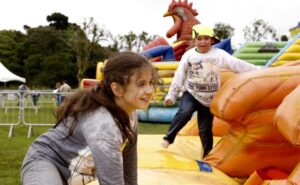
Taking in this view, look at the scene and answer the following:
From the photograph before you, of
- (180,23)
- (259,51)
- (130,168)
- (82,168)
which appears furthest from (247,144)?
(180,23)

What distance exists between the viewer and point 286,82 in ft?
9.70

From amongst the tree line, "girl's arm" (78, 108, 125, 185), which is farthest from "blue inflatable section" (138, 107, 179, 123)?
the tree line

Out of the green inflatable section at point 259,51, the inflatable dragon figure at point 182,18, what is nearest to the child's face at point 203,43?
the green inflatable section at point 259,51

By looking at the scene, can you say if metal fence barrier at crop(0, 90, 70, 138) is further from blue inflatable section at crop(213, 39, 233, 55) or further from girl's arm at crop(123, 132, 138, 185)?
girl's arm at crop(123, 132, 138, 185)

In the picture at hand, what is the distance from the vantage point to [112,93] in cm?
153

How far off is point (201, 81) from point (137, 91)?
6.99 feet

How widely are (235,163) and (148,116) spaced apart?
5848mm

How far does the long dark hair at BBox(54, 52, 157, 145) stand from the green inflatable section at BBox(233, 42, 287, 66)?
27.8 feet

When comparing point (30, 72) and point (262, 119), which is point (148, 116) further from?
point (30, 72)

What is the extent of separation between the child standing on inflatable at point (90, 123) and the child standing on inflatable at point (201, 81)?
2000 mm

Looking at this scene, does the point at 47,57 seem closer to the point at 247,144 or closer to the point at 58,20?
the point at 58,20

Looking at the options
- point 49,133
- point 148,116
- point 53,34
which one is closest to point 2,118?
point 148,116

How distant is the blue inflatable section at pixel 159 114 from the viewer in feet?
28.2

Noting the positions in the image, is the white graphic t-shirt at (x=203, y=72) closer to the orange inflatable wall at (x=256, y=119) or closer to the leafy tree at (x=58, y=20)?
the orange inflatable wall at (x=256, y=119)
